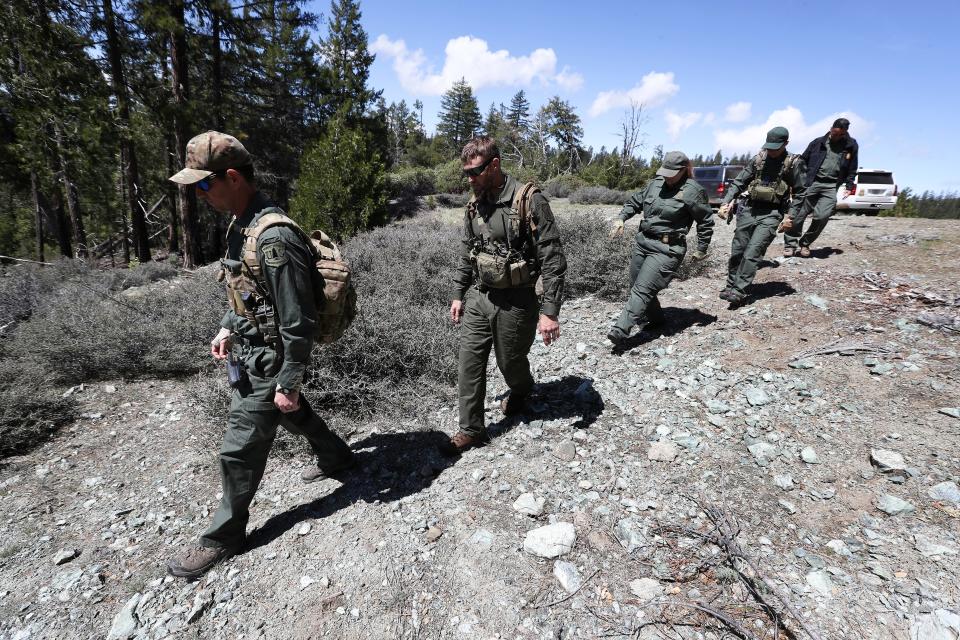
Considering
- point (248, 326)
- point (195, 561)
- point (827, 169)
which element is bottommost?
point (195, 561)

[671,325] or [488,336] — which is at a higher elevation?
[488,336]

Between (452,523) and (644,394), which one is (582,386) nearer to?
(644,394)

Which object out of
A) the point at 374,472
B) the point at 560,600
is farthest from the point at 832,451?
the point at 374,472

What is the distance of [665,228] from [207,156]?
368cm

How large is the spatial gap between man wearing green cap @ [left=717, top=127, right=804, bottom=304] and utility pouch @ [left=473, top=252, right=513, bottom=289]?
3058 mm

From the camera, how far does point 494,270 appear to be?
8.76 ft

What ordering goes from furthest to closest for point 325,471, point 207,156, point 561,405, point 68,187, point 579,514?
point 68,187 → point 561,405 → point 325,471 → point 579,514 → point 207,156

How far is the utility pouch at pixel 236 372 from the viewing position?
214cm

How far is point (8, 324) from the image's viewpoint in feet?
16.5

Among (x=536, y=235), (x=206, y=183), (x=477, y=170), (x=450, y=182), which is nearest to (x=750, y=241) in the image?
(x=536, y=235)

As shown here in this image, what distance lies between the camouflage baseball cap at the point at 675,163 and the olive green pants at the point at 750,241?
1.38m

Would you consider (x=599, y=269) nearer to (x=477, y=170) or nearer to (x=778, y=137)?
(x=778, y=137)

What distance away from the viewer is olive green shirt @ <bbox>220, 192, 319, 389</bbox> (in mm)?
1916

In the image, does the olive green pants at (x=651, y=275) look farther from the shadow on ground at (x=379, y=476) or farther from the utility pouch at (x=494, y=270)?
the shadow on ground at (x=379, y=476)
